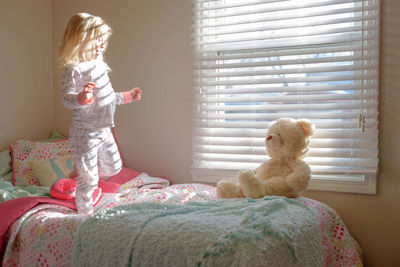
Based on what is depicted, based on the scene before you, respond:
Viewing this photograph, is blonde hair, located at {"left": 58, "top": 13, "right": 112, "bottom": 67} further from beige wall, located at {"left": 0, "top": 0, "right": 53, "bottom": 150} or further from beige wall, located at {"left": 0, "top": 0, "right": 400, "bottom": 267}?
beige wall, located at {"left": 0, "top": 0, "right": 53, "bottom": 150}

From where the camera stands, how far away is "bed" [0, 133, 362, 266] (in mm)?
1207

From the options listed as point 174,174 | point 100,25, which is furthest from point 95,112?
point 174,174

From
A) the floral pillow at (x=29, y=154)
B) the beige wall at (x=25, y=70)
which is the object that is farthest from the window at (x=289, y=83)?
the beige wall at (x=25, y=70)

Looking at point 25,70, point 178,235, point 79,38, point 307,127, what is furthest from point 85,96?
point 25,70

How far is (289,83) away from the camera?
2.15m

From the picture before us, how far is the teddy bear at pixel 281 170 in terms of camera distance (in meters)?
1.77

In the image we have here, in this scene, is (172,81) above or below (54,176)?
above

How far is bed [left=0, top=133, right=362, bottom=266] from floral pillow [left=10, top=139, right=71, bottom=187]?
37 cm

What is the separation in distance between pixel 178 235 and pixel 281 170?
2.82ft

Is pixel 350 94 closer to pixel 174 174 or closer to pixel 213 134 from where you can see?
pixel 213 134

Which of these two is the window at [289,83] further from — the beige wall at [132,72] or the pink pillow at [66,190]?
the pink pillow at [66,190]

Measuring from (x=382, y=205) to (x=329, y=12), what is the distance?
1.14 m

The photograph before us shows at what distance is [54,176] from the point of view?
90.5 inches

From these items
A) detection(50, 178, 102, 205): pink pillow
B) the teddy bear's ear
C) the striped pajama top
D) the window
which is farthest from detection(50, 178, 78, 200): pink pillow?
the teddy bear's ear
